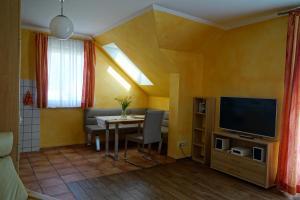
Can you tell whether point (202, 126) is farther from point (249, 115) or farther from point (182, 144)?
point (249, 115)

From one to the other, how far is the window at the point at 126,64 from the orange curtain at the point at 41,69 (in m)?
1.28

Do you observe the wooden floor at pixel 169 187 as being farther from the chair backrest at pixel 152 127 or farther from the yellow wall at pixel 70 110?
the yellow wall at pixel 70 110

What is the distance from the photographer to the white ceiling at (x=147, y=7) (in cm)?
313

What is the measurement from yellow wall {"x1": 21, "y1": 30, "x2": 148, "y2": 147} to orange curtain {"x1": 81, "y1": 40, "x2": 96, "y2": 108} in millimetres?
224

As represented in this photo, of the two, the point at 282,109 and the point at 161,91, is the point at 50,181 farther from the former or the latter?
the point at 282,109

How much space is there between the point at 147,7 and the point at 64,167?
9.42ft

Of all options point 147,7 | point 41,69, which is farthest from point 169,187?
point 41,69

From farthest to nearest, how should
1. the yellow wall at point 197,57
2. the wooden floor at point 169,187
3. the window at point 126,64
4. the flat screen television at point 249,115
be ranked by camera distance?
the window at point 126,64
the yellow wall at point 197,57
the flat screen television at point 249,115
the wooden floor at point 169,187

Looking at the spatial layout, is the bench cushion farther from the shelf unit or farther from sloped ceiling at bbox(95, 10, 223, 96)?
the shelf unit

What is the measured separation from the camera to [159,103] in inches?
232

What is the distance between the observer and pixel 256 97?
12.3ft

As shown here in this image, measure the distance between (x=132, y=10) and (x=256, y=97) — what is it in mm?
2369

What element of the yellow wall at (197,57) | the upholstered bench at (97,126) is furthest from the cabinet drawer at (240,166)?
the upholstered bench at (97,126)

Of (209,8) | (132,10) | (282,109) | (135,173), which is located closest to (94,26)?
(132,10)
